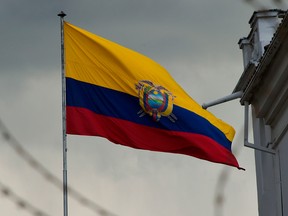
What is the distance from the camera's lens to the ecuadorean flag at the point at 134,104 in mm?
34000

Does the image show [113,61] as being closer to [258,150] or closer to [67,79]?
[67,79]

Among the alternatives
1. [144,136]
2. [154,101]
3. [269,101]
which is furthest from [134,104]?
[269,101]

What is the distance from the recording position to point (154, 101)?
3475cm

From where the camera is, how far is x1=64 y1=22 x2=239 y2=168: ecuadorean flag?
34.0 meters

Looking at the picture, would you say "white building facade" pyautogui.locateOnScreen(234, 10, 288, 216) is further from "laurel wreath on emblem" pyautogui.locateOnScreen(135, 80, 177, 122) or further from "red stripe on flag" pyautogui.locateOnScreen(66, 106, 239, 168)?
"laurel wreath on emblem" pyautogui.locateOnScreen(135, 80, 177, 122)

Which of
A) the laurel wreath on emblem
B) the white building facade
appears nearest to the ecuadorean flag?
the laurel wreath on emblem

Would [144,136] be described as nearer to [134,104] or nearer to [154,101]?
[134,104]

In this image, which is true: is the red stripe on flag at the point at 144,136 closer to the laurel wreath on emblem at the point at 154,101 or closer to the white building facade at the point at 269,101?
the laurel wreath on emblem at the point at 154,101

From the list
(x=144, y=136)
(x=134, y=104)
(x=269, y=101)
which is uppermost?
(x=134, y=104)

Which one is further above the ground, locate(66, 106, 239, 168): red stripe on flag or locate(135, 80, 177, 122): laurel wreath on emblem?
locate(135, 80, 177, 122): laurel wreath on emblem

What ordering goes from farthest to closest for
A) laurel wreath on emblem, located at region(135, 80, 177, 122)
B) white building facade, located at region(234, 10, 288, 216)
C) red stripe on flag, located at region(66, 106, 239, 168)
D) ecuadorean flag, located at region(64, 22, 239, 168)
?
1. laurel wreath on emblem, located at region(135, 80, 177, 122)
2. ecuadorean flag, located at region(64, 22, 239, 168)
3. red stripe on flag, located at region(66, 106, 239, 168)
4. white building facade, located at region(234, 10, 288, 216)

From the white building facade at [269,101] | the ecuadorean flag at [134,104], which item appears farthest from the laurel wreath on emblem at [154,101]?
the white building facade at [269,101]

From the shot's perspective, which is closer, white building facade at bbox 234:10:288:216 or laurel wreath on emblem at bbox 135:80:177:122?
white building facade at bbox 234:10:288:216

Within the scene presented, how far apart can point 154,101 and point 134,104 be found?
0.45m
